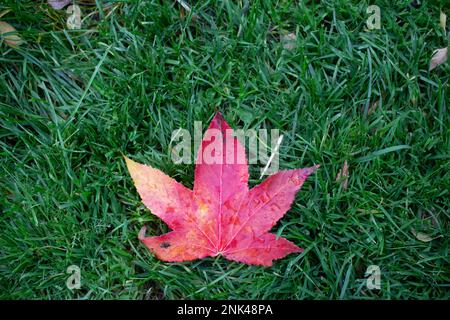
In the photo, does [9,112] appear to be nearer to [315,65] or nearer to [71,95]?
[71,95]

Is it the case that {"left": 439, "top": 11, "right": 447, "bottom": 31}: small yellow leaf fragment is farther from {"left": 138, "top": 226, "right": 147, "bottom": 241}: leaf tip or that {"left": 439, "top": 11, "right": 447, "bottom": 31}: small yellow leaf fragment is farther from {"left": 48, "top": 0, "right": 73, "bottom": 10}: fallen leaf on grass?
{"left": 48, "top": 0, "right": 73, "bottom": 10}: fallen leaf on grass

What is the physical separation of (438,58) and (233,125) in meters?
0.93

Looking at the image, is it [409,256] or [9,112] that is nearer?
[409,256]

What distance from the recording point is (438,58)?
87.1 inches

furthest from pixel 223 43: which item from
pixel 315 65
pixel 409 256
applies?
pixel 409 256

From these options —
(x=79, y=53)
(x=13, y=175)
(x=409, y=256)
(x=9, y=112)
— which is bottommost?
(x=409, y=256)

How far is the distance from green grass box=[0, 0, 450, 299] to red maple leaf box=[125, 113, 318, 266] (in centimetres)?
14

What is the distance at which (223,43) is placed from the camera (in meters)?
2.22

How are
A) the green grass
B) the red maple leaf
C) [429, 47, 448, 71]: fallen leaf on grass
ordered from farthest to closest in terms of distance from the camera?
1. [429, 47, 448, 71]: fallen leaf on grass
2. the green grass
3. the red maple leaf

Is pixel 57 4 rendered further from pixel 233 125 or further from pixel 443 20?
pixel 443 20

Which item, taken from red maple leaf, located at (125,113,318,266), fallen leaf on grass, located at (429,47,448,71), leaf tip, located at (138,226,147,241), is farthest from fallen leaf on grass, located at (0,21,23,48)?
fallen leaf on grass, located at (429,47,448,71)

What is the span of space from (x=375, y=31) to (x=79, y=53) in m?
1.31

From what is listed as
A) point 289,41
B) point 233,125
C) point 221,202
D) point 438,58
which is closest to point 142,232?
point 221,202

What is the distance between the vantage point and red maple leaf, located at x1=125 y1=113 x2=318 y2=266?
1887 millimetres
